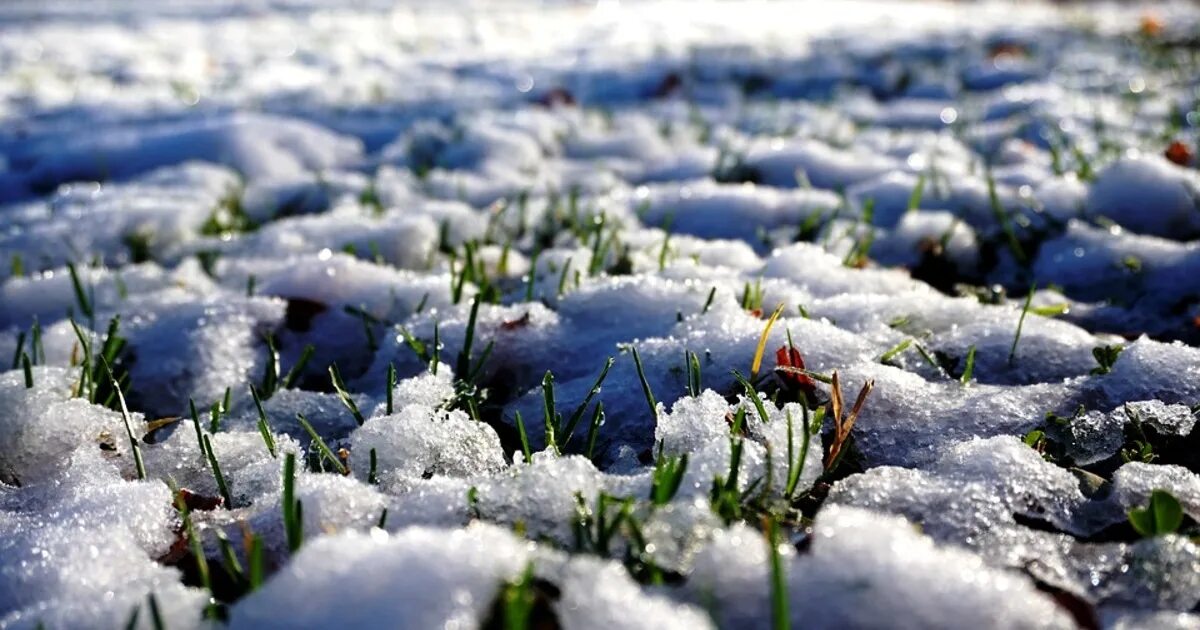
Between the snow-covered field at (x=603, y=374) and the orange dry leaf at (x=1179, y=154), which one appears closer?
the snow-covered field at (x=603, y=374)

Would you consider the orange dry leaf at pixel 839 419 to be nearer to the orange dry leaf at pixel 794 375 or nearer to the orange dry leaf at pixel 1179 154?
the orange dry leaf at pixel 794 375

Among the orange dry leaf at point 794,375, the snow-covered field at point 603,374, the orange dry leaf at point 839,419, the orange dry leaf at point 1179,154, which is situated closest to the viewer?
the snow-covered field at point 603,374

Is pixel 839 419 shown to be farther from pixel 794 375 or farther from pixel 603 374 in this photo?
pixel 603 374

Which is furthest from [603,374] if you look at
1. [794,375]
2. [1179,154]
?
[1179,154]

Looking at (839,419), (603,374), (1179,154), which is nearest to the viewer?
(839,419)

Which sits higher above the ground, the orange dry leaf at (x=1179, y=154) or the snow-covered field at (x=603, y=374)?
the orange dry leaf at (x=1179, y=154)

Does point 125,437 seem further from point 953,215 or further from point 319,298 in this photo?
point 953,215

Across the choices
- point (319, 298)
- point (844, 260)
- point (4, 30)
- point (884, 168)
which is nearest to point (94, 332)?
point (319, 298)

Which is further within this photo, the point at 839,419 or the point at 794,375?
the point at 794,375

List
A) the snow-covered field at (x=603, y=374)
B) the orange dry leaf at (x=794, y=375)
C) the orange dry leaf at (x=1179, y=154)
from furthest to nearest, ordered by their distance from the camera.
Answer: the orange dry leaf at (x=1179, y=154)
the orange dry leaf at (x=794, y=375)
the snow-covered field at (x=603, y=374)

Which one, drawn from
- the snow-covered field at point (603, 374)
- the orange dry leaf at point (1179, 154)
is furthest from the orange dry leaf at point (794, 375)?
the orange dry leaf at point (1179, 154)
